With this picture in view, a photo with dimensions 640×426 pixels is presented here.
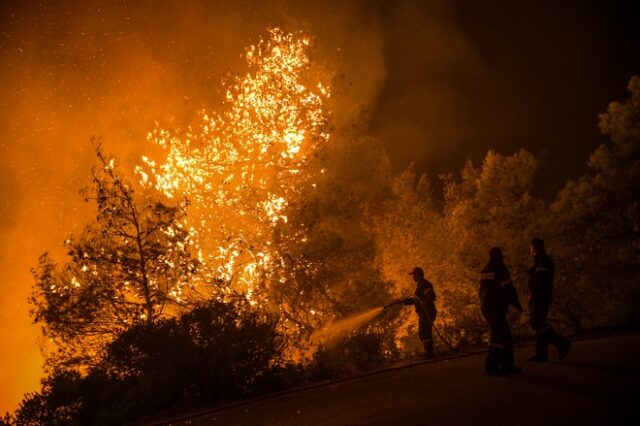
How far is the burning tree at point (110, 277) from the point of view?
59.5 feet

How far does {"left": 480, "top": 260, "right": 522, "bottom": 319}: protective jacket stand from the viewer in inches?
370

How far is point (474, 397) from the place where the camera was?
299 inches

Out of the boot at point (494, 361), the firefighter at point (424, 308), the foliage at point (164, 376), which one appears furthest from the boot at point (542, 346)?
the foliage at point (164, 376)

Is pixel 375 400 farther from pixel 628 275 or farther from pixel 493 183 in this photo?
pixel 493 183

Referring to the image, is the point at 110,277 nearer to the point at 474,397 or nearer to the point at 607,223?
the point at 474,397

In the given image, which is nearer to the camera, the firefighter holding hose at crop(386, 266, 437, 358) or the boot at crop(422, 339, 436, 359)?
the boot at crop(422, 339, 436, 359)

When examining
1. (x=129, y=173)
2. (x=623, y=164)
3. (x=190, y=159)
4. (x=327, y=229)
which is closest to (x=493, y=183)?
(x=623, y=164)

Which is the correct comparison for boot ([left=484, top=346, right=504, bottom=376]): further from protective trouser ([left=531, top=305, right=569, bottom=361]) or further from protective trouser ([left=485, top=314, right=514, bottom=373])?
protective trouser ([left=531, top=305, right=569, bottom=361])

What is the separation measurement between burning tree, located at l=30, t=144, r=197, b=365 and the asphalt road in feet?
30.2

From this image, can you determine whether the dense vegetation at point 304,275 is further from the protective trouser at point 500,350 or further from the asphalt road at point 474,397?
the protective trouser at point 500,350

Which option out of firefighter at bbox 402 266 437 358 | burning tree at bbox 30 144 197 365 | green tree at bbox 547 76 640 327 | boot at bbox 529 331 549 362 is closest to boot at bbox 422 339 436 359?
firefighter at bbox 402 266 437 358

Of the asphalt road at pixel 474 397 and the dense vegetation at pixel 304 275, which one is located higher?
the dense vegetation at pixel 304 275

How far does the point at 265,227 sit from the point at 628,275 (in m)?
16.7

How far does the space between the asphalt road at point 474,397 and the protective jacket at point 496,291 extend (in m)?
1.04
